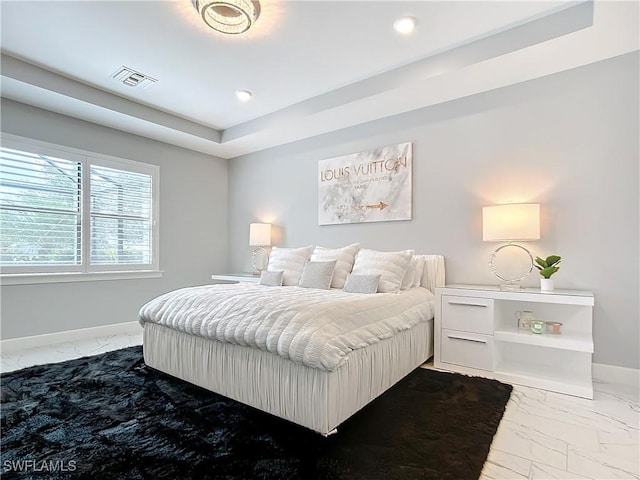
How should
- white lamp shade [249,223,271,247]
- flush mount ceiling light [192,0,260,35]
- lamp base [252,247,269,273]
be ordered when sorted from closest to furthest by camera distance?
1. flush mount ceiling light [192,0,260,35]
2. white lamp shade [249,223,271,247]
3. lamp base [252,247,269,273]

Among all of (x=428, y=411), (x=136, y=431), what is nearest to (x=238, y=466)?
(x=136, y=431)

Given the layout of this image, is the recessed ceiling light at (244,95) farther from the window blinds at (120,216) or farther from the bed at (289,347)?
Answer: the bed at (289,347)

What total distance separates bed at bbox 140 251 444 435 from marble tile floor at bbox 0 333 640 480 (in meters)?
0.72

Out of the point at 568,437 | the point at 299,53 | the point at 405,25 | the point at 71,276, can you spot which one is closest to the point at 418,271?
the point at 568,437

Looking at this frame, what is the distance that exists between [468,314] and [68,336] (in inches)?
161

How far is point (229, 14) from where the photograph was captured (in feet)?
7.68

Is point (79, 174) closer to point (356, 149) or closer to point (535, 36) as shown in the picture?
point (356, 149)

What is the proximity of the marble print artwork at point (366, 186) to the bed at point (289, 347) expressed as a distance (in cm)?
132

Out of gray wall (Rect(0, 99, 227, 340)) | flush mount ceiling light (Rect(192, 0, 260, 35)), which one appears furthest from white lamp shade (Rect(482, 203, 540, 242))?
gray wall (Rect(0, 99, 227, 340))

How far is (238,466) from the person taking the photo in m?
1.53

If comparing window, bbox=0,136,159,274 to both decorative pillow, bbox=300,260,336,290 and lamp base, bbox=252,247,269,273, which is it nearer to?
lamp base, bbox=252,247,269,273

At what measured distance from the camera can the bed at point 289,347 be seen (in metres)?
1.76

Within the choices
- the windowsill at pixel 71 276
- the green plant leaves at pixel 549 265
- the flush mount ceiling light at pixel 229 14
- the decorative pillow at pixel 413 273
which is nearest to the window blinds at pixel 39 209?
the windowsill at pixel 71 276

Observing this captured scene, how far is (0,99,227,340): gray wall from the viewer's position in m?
3.49
